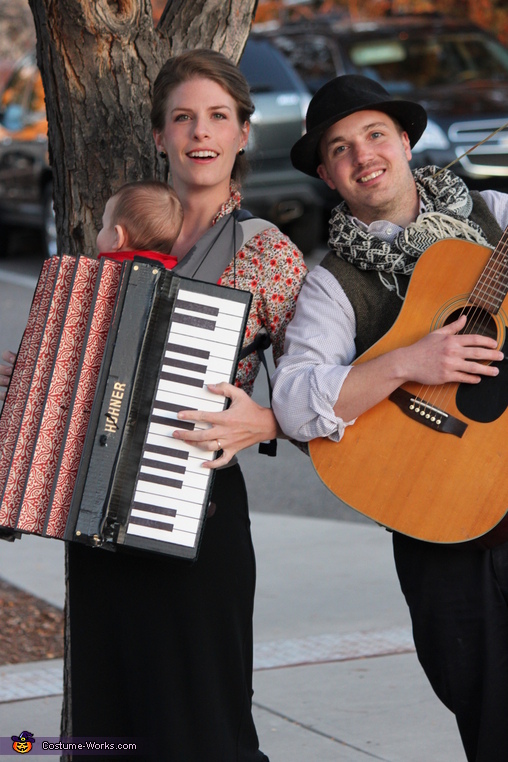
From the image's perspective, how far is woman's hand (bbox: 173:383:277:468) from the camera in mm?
2611

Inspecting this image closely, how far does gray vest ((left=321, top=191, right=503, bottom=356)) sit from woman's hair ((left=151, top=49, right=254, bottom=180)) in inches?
21.0

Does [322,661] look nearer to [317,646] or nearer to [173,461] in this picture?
[317,646]

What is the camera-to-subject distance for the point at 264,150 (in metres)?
9.82

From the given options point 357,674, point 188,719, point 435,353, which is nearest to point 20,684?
point 357,674

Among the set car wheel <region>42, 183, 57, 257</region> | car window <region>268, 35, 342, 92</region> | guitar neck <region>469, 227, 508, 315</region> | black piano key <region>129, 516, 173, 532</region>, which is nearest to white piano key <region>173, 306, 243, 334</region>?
black piano key <region>129, 516, 173, 532</region>

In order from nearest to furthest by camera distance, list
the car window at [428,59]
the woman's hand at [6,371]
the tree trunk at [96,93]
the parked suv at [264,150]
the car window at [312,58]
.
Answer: the woman's hand at [6,371], the tree trunk at [96,93], the parked suv at [264,150], the car window at [428,59], the car window at [312,58]

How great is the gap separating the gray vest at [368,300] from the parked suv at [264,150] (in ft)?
22.4

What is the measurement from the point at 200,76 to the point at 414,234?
697 mm

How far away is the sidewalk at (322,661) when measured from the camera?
12.6 ft

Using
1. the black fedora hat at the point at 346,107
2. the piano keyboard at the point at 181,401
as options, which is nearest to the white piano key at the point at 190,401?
the piano keyboard at the point at 181,401

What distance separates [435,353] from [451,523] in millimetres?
389

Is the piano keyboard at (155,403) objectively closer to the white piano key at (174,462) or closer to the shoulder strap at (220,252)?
the white piano key at (174,462)

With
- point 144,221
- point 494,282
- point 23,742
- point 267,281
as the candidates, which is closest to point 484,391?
point 494,282

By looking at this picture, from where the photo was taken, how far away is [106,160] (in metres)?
3.38
